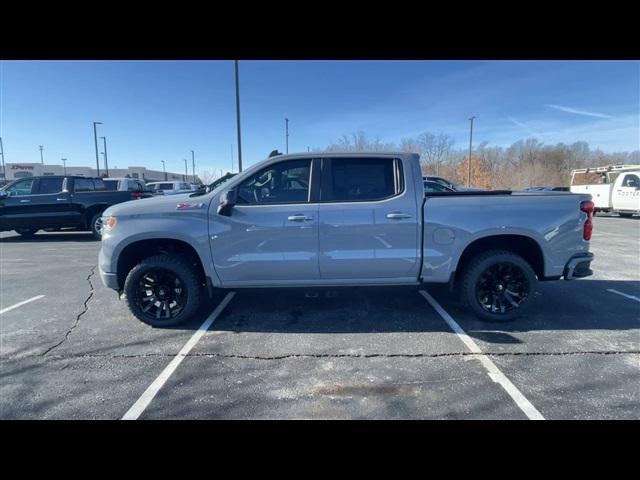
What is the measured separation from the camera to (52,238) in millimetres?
10688

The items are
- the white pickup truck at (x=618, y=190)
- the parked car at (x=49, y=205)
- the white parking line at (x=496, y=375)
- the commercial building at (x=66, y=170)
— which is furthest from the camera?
the commercial building at (x=66, y=170)

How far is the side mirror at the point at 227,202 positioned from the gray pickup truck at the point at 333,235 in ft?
0.04

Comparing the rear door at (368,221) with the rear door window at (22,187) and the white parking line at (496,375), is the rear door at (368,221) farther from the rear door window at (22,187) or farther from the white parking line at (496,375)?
the rear door window at (22,187)

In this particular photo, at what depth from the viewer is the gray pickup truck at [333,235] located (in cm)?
367

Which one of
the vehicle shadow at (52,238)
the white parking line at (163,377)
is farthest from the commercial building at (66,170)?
the white parking line at (163,377)

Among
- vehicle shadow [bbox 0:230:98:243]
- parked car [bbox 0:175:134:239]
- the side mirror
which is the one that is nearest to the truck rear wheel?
the side mirror

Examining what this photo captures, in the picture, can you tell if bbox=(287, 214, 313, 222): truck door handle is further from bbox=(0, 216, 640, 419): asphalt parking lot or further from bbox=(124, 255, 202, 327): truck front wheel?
bbox=(124, 255, 202, 327): truck front wheel

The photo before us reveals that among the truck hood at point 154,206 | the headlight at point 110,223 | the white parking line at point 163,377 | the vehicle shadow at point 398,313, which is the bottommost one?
the white parking line at point 163,377

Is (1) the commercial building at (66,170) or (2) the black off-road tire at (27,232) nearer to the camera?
(2) the black off-road tire at (27,232)

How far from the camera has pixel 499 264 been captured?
3.85 meters

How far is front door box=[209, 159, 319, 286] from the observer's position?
366 cm

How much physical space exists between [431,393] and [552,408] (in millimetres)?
870

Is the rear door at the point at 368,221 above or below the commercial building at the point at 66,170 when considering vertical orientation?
below
